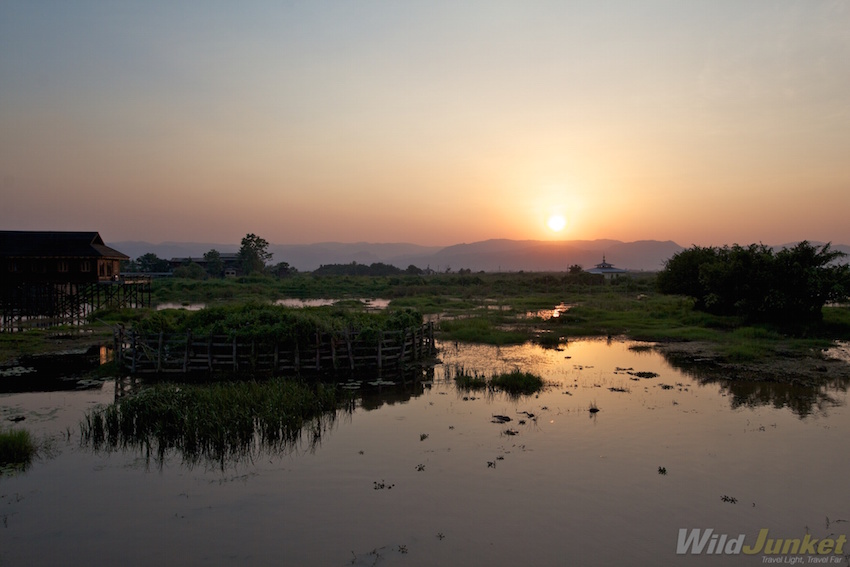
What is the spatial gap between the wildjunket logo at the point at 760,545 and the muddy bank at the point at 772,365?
13.1 metres

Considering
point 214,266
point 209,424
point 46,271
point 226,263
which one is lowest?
point 209,424

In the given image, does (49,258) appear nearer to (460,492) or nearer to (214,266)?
(460,492)

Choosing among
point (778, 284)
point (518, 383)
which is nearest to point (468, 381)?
point (518, 383)

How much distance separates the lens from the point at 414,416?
16609mm

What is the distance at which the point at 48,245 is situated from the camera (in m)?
41.8

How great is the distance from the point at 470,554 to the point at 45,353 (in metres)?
26.0

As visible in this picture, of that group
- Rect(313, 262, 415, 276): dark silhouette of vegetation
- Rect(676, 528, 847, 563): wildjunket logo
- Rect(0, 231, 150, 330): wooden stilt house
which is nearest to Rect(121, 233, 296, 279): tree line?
Rect(313, 262, 415, 276): dark silhouette of vegetation

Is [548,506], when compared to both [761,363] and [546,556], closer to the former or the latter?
[546,556]

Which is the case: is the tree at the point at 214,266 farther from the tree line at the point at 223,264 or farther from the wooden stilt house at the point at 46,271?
the wooden stilt house at the point at 46,271

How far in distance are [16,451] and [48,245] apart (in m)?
35.2

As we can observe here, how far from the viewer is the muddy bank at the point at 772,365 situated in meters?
21.3

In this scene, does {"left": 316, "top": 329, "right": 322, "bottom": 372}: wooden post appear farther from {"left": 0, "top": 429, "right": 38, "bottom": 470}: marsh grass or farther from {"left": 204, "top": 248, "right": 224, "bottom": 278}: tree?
{"left": 204, "top": 248, "right": 224, "bottom": 278}: tree

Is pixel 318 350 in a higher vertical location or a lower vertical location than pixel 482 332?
higher

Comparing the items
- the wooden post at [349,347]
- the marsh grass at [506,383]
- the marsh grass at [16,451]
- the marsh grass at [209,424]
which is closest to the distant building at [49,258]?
the wooden post at [349,347]
